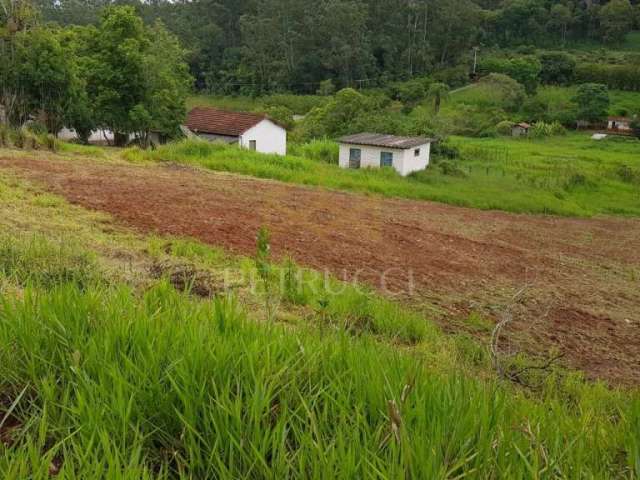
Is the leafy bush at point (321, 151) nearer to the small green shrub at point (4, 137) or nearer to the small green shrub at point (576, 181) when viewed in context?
the small green shrub at point (576, 181)

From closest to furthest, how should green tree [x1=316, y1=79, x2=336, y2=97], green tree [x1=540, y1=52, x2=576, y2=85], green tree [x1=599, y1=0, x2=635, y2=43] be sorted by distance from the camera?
green tree [x1=316, y1=79, x2=336, y2=97] → green tree [x1=540, y1=52, x2=576, y2=85] → green tree [x1=599, y1=0, x2=635, y2=43]

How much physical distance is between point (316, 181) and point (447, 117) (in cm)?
3473

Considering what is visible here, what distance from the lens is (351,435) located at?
163 cm

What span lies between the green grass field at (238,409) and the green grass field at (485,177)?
1649 centimetres

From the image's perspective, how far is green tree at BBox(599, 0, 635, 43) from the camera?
73.9 meters

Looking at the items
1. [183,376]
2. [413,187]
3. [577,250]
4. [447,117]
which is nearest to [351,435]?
[183,376]

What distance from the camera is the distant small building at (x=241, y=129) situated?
28.8 m

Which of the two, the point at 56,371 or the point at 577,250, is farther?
the point at 577,250

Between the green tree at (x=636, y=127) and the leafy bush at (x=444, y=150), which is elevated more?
the green tree at (x=636, y=127)

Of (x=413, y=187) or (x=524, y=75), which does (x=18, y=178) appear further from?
(x=524, y=75)

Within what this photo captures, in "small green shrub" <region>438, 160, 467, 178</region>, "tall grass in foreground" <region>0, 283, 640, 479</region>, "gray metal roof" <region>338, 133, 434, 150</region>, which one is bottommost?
"small green shrub" <region>438, 160, 467, 178</region>

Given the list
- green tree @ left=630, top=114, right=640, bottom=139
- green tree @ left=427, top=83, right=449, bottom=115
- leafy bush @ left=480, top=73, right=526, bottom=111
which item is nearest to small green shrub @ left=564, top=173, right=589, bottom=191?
green tree @ left=630, top=114, right=640, bottom=139

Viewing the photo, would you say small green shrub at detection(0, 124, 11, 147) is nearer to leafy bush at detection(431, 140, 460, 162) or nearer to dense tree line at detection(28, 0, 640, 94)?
leafy bush at detection(431, 140, 460, 162)

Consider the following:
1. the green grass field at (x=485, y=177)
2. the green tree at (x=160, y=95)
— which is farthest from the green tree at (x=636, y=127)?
the green tree at (x=160, y=95)
